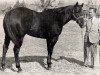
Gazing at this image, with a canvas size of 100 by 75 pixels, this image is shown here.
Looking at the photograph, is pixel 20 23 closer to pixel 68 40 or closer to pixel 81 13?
pixel 81 13

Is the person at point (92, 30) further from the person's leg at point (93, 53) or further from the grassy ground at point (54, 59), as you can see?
the grassy ground at point (54, 59)

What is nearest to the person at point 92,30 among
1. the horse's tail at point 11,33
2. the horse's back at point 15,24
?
the horse's back at point 15,24

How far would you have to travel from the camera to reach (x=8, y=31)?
30.1 feet

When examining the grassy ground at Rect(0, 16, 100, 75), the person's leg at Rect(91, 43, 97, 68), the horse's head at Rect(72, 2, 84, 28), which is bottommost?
the grassy ground at Rect(0, 16, 100, 75)

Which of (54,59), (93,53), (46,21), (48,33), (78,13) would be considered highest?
(78,13)

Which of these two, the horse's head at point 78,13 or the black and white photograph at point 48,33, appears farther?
the horse's head at point 78,13

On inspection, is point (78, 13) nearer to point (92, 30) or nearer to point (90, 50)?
point (92, 30)

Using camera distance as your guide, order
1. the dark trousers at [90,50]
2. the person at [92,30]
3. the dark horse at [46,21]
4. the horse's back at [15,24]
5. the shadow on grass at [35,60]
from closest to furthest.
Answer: the horse's back at [15,24]
the dark horse at [46,21]
the person at [92,30]
the dark trousers at [90,50]
the shadow on grass at [35,60]

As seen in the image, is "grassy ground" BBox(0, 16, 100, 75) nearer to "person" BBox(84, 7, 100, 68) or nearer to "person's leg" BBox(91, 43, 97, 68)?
"person's leg" BBox(91, 43, 97, 68)

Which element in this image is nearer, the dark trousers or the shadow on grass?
the dark trousers

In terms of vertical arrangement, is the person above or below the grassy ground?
above

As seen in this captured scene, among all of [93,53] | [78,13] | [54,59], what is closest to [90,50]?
[93,53]

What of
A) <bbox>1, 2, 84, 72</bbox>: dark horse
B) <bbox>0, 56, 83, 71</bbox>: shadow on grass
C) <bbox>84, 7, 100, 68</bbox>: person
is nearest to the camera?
<bbox>1, 2, 84, 72</bbox>: dark horse

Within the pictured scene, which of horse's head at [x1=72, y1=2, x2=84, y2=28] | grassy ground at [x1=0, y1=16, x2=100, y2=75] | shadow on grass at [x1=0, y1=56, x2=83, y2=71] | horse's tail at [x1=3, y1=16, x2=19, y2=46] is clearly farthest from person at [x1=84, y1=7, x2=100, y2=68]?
horse's tail at [x1=3, y1=16, x2=19, y2=46]
